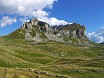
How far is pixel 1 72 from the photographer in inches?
2222

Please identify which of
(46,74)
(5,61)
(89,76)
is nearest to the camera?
(46,74)

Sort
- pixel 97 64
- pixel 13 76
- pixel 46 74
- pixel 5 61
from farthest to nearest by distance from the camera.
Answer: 1. pixel 5 61
2. pixel 97 64
3. pixel 46 74
4. pixel 13 76

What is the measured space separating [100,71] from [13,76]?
2500cm

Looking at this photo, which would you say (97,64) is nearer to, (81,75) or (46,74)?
(81,75)

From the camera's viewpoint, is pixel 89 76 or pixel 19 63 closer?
pixel 89 76

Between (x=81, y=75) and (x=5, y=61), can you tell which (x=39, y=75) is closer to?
(x=81, y=75)

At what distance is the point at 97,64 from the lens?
90.0 metres

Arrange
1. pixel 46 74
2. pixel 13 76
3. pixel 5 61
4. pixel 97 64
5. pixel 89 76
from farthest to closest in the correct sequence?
pixel 5 61
pixel 97 64
pixel 89 76
pixel 46 74
pixel 13 76

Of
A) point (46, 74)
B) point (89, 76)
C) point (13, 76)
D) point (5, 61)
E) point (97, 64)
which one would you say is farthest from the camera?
point (5, 61)

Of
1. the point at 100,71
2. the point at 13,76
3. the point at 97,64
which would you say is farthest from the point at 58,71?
the point at 97,64

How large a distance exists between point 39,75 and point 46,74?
2487mm

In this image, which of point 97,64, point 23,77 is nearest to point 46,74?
point 23,77

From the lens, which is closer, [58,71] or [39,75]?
[39,75]

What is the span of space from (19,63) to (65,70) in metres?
37.5
